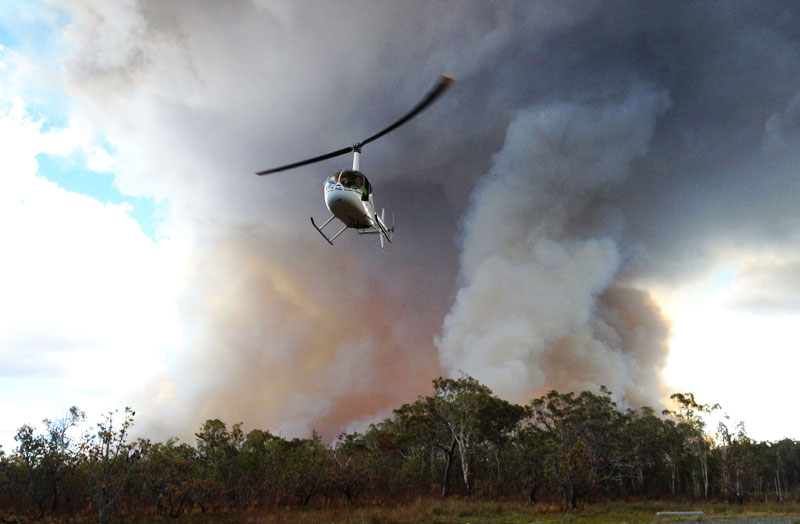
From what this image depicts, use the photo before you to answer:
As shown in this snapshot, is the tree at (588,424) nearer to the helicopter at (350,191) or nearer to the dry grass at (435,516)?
the dry grass at (435,516)

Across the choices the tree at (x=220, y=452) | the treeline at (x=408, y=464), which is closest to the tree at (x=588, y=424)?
the treeline at (x=408, y=464)

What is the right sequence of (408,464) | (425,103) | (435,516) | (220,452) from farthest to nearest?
(408,464)
(220,452)
(435,516)
(425,103)

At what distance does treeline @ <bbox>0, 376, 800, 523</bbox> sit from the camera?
1182 inches

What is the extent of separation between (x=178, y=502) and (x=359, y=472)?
1354 cm

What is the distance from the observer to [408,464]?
55.2 m

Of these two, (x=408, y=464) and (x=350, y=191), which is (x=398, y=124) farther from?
(x=408, y=464)

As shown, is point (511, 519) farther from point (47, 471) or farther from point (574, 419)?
point (574, 419)

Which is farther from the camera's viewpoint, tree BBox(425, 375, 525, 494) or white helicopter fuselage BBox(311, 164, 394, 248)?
tree BBox(425, 375, 525, 494)

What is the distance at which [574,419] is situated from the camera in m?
59.9

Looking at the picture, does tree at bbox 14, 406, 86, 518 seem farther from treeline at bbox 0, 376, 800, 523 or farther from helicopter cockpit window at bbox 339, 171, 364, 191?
helicopter cockpit window at bbox 339, 171, 364, 191

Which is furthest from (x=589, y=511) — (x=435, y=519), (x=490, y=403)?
(x=490, y=403)

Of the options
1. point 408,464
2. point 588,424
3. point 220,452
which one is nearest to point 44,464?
point 220,452

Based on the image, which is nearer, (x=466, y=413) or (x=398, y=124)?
(x=398, y=124)

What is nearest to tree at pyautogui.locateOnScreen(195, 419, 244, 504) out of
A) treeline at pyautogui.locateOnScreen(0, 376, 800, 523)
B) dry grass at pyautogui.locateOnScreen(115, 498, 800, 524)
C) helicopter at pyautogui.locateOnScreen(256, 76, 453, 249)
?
treeline at pyautogui.locateOnScreen(0, 376, 800, 523)
